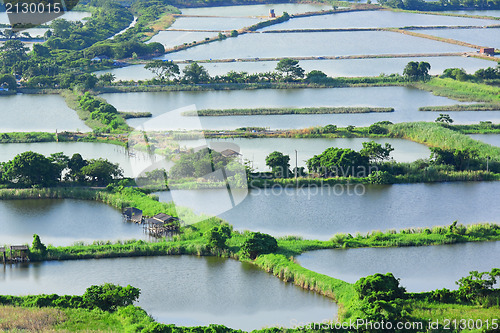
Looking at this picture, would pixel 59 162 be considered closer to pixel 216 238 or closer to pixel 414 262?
pixel 216 238

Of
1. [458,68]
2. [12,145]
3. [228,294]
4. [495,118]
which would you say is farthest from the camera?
[458,68]

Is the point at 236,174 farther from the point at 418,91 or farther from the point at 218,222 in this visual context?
the point at 418,91

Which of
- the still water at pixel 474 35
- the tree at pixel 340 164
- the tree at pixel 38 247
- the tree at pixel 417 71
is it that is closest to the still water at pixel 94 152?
the tree at pixel 340 164

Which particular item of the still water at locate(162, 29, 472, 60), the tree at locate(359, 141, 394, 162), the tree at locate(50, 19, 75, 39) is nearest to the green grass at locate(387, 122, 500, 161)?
the tree at locate(359, 141, 394, 162)

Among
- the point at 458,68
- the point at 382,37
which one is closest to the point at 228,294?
the point at 458,68

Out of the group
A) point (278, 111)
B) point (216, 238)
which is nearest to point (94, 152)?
point (278, 111)

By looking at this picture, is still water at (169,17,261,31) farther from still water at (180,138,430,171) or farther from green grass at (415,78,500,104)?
still water at (180,138,430,171)
